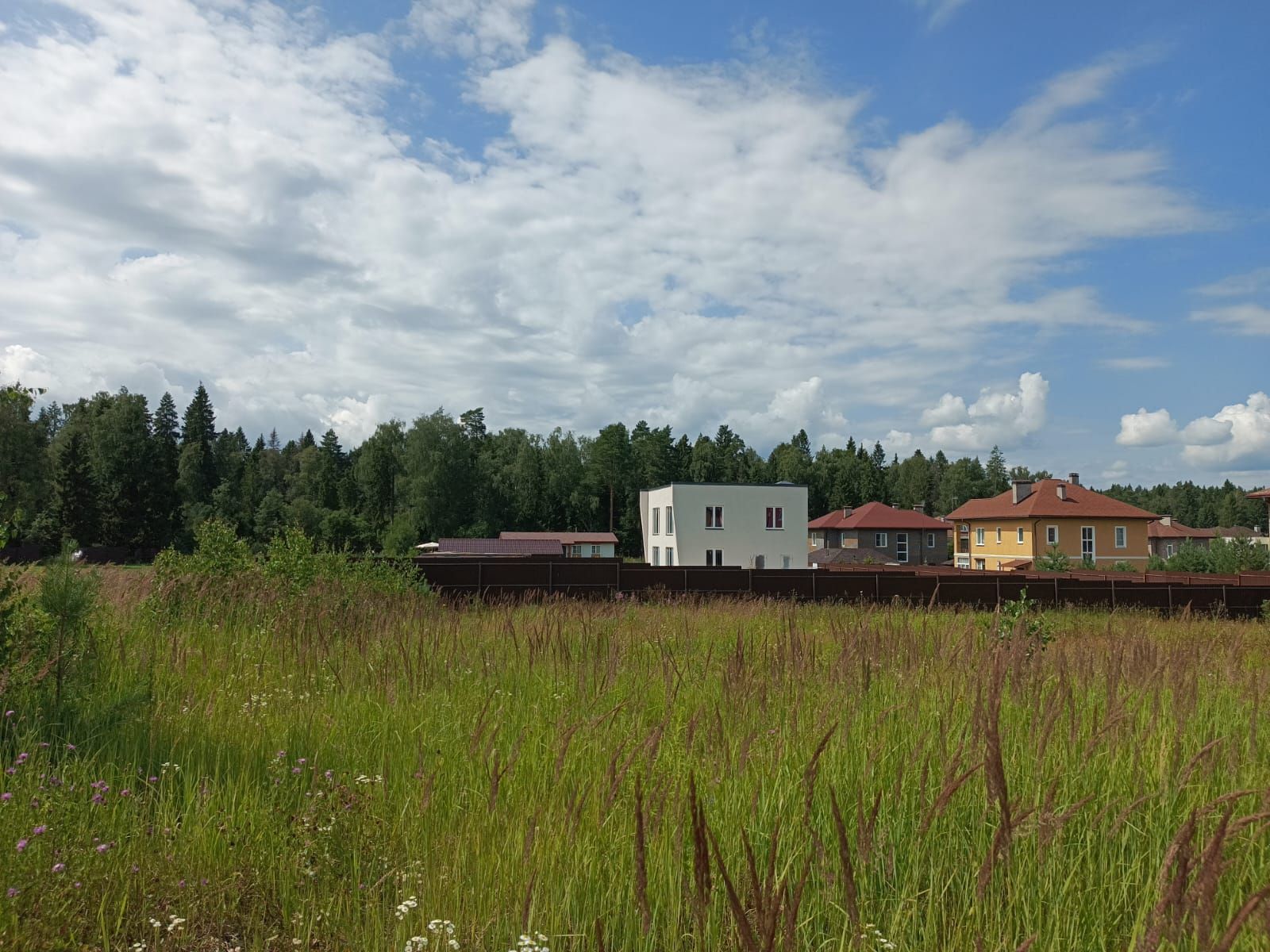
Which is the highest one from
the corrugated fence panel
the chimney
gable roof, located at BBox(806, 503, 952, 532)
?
the chimney

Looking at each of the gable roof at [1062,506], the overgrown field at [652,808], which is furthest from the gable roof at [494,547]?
the overgrown field at [652,808]

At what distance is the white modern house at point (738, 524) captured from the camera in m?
47.6

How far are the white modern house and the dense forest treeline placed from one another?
2926 cm

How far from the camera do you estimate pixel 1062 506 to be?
181 ft

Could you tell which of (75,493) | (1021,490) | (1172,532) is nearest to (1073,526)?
(1021,490)

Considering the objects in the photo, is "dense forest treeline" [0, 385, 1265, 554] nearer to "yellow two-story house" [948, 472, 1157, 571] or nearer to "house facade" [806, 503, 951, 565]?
"house facade" [806, 503, 951, 565]

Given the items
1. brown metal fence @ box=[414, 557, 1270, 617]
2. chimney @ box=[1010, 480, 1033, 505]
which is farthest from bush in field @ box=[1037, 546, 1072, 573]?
chimney @ box=[1010, 480, 1033, 505]

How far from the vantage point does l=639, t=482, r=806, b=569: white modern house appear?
47562 millimetres

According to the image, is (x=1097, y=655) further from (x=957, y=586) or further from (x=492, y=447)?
(x=492, y=447)

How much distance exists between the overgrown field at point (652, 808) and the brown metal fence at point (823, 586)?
13213 mm

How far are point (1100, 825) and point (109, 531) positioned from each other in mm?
69873

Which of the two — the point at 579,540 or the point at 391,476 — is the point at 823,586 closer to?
the point at 579,540

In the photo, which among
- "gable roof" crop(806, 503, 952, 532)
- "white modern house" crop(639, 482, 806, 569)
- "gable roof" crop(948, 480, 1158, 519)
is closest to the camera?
"white modern house" crop(639, 482, 806, 569)

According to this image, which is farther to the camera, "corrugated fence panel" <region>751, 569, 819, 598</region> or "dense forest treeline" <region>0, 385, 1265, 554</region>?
"dense forest treeline" <region>0, 385, 1265, 554</region>
